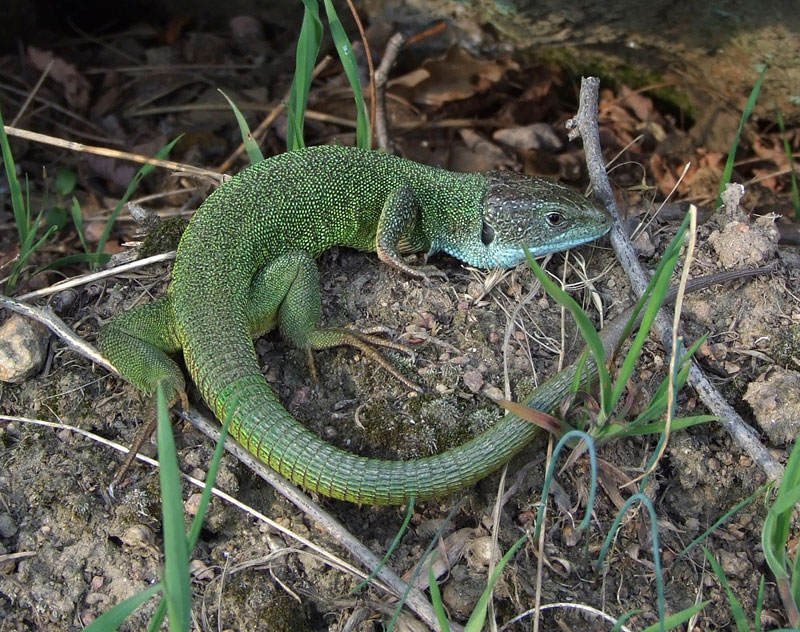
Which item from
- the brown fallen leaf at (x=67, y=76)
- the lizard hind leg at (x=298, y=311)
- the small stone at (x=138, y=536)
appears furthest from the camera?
the brown fallen leaf at (x=67, y=76)

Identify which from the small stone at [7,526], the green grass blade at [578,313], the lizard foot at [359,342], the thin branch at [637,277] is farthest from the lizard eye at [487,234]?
the small stone at [7,526]

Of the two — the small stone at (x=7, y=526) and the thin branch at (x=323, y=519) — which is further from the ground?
the thin branch at (x=323, y=519)

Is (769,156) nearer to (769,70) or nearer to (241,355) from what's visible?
(769,70)

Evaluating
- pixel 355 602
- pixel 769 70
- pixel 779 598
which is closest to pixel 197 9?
pixel 769 70

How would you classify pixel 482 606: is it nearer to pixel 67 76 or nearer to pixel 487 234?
pixel 487 234

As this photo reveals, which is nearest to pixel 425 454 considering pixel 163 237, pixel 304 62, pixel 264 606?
pixel 264 606

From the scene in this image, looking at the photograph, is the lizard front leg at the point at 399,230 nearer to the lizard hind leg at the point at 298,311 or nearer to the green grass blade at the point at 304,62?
the lizard hind leg at the point at 298,311

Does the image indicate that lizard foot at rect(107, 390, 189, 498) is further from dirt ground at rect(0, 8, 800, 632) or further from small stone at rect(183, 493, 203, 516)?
small stone at rect(183, 493, 203, 516)
